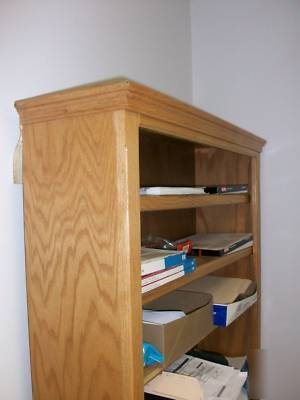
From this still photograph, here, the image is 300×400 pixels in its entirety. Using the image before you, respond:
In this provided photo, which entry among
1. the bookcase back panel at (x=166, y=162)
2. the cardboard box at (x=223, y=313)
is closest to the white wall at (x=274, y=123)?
the bookcase back panel at (x=166, y=162)

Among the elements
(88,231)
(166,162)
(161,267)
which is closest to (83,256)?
(88,231)

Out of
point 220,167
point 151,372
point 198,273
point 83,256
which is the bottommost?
point 151,372

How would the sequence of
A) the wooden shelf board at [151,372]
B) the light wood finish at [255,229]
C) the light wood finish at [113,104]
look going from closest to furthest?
1. the light wood finish at [113,104]
2. the wooden shelf board at [151,372]
3. the light wood finish at [255,229]

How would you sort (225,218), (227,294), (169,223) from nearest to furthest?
(227,294), (169,223), (225,218)

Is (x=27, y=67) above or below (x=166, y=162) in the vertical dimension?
above

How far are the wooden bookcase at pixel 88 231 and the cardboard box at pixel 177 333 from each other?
0.18 feet

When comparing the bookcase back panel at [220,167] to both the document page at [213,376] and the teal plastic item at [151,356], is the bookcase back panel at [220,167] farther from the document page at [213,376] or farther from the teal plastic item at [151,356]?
the teal plastic item at [151,356]

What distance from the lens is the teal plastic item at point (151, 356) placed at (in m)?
0.73

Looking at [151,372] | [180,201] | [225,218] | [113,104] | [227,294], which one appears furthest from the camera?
[225,218]

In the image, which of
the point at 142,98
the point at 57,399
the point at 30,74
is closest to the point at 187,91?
the point at 30,74

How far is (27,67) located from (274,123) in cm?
106

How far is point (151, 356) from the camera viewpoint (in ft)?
2.42

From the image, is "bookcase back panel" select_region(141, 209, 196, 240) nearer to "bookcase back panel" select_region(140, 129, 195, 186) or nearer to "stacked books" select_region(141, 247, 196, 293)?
"bookcase back panel" select_region(140, 129, 195, 186)

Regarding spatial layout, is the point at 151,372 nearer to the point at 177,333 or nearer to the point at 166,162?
the point at 177,333
